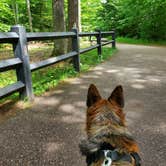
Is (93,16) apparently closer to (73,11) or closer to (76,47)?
(73,11)

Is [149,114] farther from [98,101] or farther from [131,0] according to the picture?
[131,0]

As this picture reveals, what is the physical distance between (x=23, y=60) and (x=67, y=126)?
156cm

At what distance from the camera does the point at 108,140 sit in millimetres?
1832

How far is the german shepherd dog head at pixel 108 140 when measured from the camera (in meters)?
1.78

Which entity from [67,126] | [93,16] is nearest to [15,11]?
[93,16]

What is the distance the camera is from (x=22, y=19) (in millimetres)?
27500

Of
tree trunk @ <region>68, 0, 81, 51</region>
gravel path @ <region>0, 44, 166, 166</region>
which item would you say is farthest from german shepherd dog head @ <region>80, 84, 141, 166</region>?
tree trunk @ <region>68, 0, 81, 51</region>

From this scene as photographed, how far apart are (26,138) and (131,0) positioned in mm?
24391

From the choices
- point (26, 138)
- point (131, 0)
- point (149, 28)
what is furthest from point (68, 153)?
point (131, 0)

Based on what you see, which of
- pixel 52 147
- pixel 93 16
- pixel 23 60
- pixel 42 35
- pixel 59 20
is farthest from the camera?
pixel 93 16

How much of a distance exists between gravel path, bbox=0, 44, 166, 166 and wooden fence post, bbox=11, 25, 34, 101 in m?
0.34

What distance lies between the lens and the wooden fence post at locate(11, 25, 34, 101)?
4614 millimetres

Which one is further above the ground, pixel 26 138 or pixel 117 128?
pixel 117 128

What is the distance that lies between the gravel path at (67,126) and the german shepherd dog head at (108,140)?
1.24m
